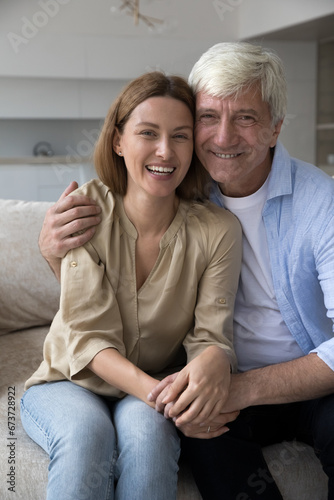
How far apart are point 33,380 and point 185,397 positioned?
419 mm

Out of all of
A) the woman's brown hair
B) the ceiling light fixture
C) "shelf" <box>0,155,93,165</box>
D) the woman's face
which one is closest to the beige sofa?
the woman's brown hair

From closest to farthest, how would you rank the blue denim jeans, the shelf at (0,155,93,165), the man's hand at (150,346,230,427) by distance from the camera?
1. the blue denim jeans
2. the man's hand at (150,346,230,427)
3. the shelf at (0,155,93,165)

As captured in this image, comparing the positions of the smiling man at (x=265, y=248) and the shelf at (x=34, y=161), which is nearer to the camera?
the smiling man at (x=265, y=248)

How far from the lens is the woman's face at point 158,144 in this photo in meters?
1.40

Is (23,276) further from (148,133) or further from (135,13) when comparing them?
(135,13)

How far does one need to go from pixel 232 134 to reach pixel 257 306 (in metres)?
0.45

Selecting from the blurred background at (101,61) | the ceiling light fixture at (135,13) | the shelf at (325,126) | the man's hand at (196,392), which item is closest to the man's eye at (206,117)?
the man's hand at (196,392)

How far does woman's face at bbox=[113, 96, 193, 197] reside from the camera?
4.59 feet

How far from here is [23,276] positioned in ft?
6.43

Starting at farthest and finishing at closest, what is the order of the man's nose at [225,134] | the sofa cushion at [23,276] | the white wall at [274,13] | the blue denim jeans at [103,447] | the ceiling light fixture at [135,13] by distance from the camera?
1. the ceiling light fixture at [135,13]
2. the white wall at [274,13]
3. the sofa cushion at [23,276]
4. the man's nose at [225,134]
5. the blue denim jeans at [103,447]

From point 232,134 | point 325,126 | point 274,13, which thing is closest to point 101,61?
point 274,13

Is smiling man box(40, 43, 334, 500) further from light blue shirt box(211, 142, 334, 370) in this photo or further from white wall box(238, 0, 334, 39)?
white wall box(238, 0, 334, 39)

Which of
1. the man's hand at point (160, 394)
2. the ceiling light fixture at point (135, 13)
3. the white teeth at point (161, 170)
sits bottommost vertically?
the man's hand at point (160, 394)

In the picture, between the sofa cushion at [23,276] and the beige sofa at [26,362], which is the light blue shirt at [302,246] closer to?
the beige sofa at [26,362]
